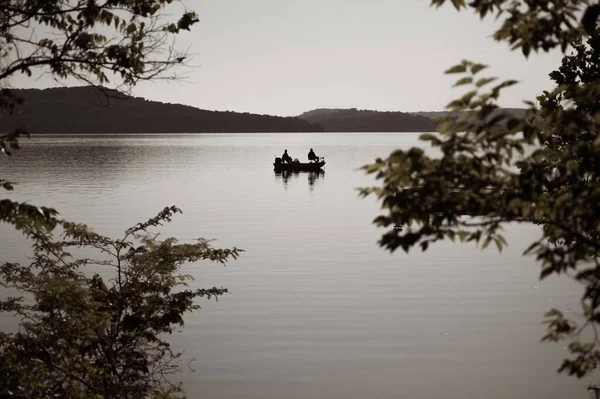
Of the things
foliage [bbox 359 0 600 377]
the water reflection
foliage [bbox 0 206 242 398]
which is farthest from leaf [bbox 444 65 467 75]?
the water reflection

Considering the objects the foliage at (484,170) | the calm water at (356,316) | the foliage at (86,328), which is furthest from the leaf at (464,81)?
the calm water at (356,316)

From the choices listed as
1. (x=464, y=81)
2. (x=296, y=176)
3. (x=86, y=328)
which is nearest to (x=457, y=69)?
(x=464, y=81)

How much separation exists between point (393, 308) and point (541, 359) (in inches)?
237

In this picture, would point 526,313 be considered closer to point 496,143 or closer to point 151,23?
point 151,23

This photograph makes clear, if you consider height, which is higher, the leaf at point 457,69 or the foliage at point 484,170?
the leaf at point 457,69

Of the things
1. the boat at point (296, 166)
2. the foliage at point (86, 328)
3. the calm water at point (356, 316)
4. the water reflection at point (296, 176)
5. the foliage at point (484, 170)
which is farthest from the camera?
the boat at point (296, 166)

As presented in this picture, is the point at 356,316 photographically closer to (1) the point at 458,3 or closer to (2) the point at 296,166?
(1) the point at 458,3

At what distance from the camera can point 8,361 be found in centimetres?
928

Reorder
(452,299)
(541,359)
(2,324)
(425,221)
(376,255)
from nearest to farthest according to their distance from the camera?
(425,221) < (541,359) < (2,324) < (452,299) < (376,255)

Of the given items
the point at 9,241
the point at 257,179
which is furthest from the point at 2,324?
the point at 257,179

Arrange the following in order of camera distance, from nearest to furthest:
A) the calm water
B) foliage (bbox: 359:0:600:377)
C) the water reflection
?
1. foliage (bbox: 359:0:600:377)
2. the calm water
3. the water reflection

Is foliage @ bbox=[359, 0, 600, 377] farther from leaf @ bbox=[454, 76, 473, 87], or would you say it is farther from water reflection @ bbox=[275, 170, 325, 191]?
water reflection @ bbox=[275, 170, 325, 191]

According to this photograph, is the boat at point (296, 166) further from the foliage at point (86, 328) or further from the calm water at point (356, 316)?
the foliage at point (86, 328)

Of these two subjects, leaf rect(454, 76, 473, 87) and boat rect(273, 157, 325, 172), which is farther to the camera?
boat rect(273, 157, 325, 172)
